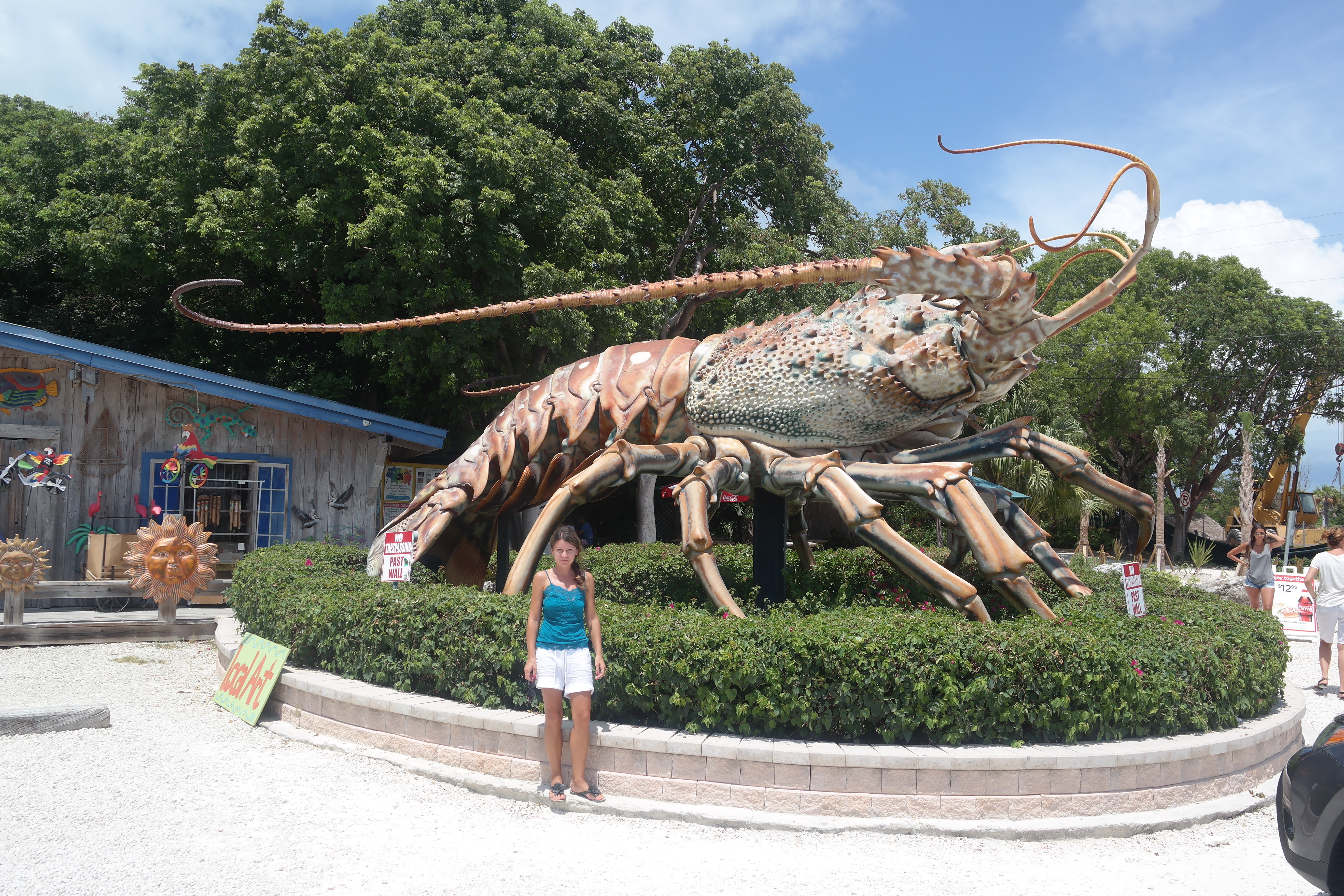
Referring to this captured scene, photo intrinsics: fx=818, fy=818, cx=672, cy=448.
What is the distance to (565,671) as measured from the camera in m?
4.57

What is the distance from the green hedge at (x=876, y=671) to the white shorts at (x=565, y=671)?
1.44 ft

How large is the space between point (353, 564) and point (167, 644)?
2546 millimetres

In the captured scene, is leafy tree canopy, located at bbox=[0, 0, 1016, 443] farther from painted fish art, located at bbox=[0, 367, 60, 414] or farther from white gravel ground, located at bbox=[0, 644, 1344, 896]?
white gravel ground, located at bbox=[0, 644, 1344, 896]

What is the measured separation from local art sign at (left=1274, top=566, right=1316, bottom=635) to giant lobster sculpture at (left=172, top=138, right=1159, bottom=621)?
8.06m

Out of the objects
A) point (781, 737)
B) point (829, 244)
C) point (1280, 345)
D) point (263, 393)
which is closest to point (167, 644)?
point (263, 393)

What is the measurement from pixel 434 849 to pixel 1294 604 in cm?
1472

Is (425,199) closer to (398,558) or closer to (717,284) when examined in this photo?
(398,558)

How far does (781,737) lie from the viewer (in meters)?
4.75

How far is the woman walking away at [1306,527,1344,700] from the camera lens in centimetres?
838

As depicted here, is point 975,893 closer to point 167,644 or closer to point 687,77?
point 167,644

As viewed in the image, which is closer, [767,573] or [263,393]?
[767,573]

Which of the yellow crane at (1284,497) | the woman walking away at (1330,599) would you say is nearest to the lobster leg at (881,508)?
the woman walking away at (1330,599)

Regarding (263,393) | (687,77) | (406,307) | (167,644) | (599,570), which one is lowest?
(167,644)

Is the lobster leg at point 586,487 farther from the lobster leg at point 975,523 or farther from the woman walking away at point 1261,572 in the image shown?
the woman walking away at point 1261,572
